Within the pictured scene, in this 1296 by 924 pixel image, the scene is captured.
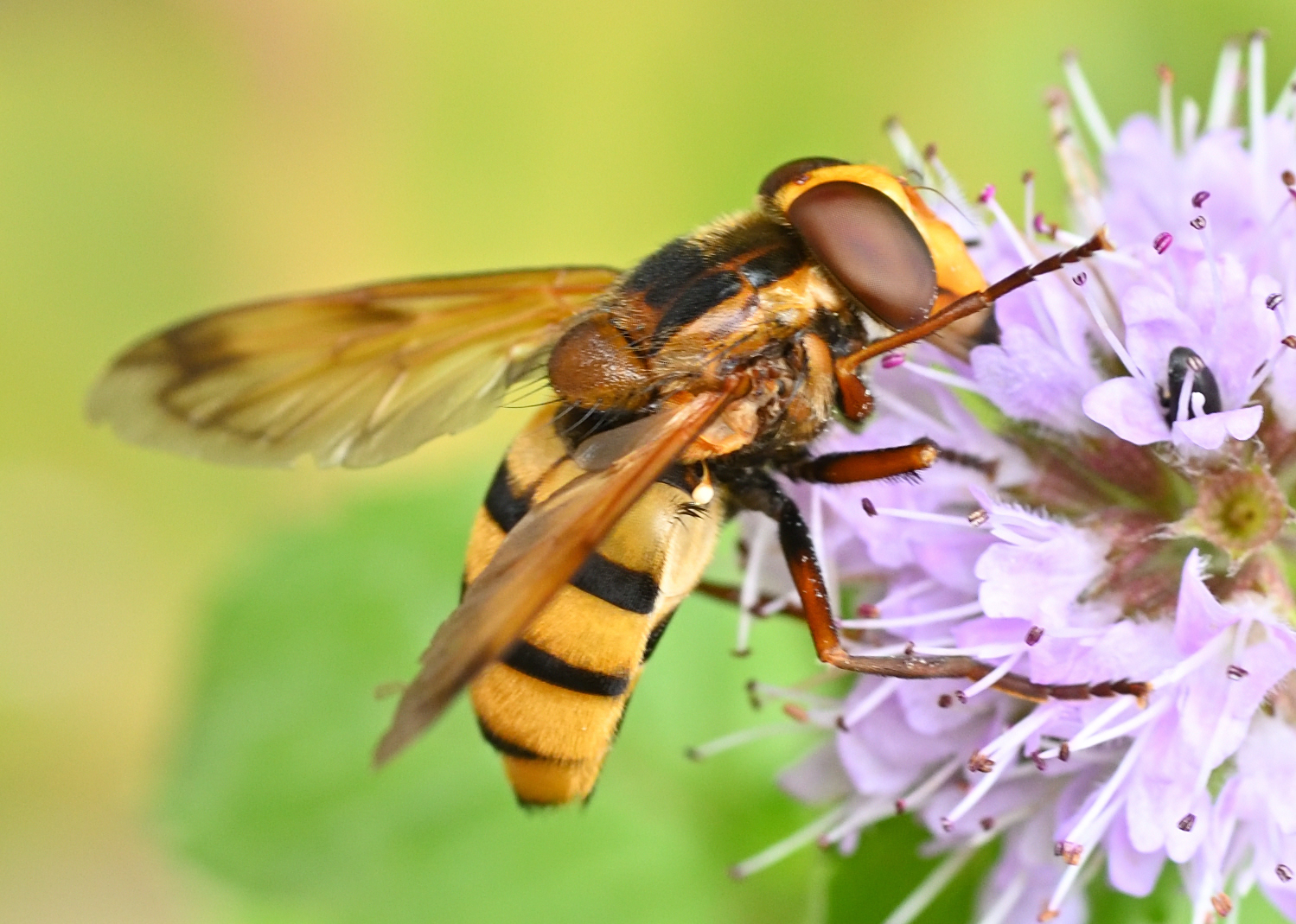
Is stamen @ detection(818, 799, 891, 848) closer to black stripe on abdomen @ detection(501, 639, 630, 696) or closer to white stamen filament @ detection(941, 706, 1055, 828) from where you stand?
white stamen filament @ detection(941, 706, 1055, 828)

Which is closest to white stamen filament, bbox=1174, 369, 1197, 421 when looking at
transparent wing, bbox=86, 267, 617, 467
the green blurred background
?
transparent wing, bbox=86, 267, 617, 467

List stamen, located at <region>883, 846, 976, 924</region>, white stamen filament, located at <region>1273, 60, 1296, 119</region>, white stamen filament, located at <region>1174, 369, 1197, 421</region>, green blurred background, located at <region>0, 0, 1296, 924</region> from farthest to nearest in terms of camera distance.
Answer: green blurred background, located at <region>0, 0, 1296, 924</region> < stamen, located at <region>883, 846, 976, 924</region> < white stamen filament, located at <region>1273, 60, 1296, 119</region> < white stamen filament, located at <region>1174, 369, 1197, 421</region>

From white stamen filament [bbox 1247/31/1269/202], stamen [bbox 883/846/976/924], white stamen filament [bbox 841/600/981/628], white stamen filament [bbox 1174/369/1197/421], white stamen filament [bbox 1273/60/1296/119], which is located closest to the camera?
white stamen filament [bbox 1174/369/1197/421]

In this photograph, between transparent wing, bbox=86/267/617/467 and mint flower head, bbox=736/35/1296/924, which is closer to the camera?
mint flower head, bbox=736/35/1296/924

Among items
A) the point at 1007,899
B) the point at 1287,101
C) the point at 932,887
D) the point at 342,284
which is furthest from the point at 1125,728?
the point at 342,284

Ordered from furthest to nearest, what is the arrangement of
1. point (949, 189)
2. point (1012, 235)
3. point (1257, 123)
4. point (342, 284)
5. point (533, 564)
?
point (342, 284) < point (949, 189) < point (1257, 123) < point (1012, 235) < point (533, 564)

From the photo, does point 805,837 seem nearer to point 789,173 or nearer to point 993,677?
point 993,677

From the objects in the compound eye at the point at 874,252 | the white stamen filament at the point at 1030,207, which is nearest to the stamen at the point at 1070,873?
the compound eye at the point at 874,252

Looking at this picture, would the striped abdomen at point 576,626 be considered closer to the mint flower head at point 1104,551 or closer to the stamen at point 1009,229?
the mint flower head at point 1104,551
